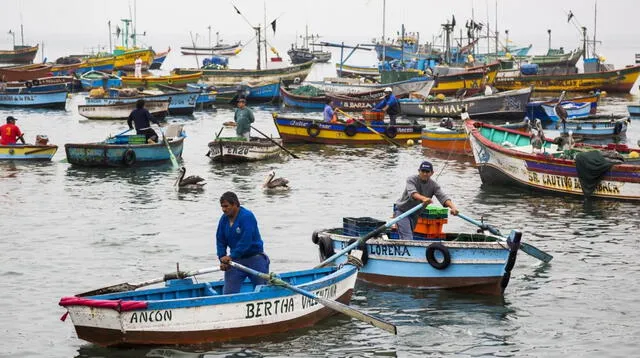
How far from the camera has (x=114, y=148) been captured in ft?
100

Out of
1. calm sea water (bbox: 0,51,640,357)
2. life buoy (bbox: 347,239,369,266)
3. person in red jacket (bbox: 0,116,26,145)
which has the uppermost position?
person in red jacket (bbox: 0,116,26,145)

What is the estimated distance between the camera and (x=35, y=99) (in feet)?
183

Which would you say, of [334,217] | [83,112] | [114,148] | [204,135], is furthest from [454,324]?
[83,112]

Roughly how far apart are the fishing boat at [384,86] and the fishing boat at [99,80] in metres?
13.3

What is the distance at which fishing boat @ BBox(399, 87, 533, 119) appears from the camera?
46656 mm

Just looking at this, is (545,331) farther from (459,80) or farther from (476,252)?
(459,80)

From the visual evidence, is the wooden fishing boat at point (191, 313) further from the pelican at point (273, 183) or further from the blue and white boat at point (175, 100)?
the blue and white boat at point (175, 100)

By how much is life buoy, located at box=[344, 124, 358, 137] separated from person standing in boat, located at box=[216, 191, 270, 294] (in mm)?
23152

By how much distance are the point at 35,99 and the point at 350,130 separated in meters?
25.2

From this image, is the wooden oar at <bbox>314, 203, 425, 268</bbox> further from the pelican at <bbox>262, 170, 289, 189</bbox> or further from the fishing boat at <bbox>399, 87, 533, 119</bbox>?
the fishing boat at <bbox>399, 87, 533, 119</bbox>

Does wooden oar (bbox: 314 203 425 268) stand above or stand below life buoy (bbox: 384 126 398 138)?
below

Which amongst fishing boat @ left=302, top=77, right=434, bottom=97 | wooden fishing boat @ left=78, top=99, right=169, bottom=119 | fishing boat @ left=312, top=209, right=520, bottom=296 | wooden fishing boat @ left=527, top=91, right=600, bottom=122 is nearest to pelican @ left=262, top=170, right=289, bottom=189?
fishing boat @ left=312, top=209, right=520, bottom=296

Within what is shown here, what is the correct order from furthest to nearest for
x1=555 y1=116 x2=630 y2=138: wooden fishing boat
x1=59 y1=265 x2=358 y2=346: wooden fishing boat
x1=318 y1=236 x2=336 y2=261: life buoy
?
1. x1=555 y1=116 x2=630 y2=138: wooden fishing boat
2. x1=318 y1=236 x2=336 y2=261: life buoy
3. x1=59 y1=265 x2=358 y2=346: wooden fishing boat

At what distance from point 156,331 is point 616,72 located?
181 ft
